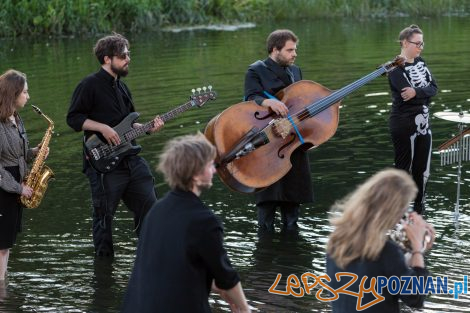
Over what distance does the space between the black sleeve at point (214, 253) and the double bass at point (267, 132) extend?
424cm

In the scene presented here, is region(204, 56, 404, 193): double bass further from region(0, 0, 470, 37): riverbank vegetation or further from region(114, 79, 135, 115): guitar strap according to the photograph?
region(0, 0, 470, 37): riverbank vegetation

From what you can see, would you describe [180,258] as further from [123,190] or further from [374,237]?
[123,190]

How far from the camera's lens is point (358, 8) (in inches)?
1489

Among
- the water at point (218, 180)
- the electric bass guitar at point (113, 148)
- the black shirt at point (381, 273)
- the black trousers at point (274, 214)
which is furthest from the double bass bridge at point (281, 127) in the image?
the black shirt at point (381, 273)

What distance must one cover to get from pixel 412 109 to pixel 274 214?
5.97 feet

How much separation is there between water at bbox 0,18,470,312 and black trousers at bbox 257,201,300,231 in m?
0.15

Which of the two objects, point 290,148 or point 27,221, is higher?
point 290,148

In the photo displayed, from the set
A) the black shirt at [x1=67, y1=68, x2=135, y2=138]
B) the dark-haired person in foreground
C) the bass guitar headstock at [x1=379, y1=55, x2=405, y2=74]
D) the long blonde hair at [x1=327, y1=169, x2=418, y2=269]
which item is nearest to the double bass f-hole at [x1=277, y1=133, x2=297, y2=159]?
the bass guitar headstock at [x1=379, y1=55, x2=405, y2=74]

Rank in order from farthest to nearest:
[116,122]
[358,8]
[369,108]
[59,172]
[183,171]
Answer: [358,8]
[369,108]
[59,172]
[116,122]
[183,171]

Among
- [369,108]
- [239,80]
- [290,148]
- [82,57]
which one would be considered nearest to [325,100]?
[290,148]

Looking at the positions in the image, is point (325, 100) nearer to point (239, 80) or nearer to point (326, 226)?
point (326, 226)

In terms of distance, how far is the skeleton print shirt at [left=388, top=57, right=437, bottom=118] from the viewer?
1091cm

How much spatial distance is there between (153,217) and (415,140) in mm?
5808

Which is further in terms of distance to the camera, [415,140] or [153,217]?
[415,140]
